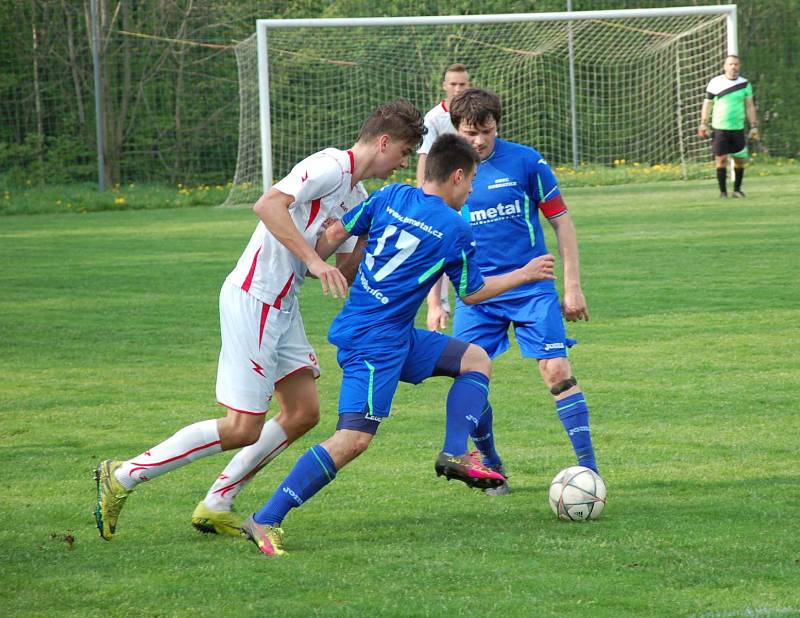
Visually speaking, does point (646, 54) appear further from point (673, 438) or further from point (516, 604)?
point (516, 604)

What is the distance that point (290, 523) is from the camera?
4969mm

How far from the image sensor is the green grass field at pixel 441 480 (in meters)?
3.97

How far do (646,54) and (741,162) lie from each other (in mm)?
5403

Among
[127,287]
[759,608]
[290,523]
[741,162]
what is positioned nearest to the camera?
[759,608]

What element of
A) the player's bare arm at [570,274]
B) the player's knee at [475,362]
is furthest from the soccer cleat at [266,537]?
the player's bare arm at [570,274]

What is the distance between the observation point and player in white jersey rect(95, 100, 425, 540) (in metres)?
4.65

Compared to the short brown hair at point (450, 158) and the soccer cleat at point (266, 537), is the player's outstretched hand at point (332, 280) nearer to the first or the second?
the short brown hair at point (450, 158)

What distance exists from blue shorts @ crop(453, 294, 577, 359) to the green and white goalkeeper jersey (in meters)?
14.6

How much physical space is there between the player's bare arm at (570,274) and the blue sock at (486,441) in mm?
559

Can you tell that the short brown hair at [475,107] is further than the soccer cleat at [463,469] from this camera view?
Yes

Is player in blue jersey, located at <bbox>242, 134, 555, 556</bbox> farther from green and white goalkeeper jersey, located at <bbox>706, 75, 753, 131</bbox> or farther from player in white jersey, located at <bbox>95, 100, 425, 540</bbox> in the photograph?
green and white goalkeeper jersey, located at <bbox>706, 75, 753, 131</bbox>

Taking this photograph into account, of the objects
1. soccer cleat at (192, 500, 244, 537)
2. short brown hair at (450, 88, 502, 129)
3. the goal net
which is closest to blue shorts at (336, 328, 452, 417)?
soccer cleat at (192, 500, 244, 537)

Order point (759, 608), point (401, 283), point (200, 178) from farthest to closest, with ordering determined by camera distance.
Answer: point (200, 178)
point (401, 283)
point (759, 608)

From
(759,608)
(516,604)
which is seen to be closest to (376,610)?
(516,604)
